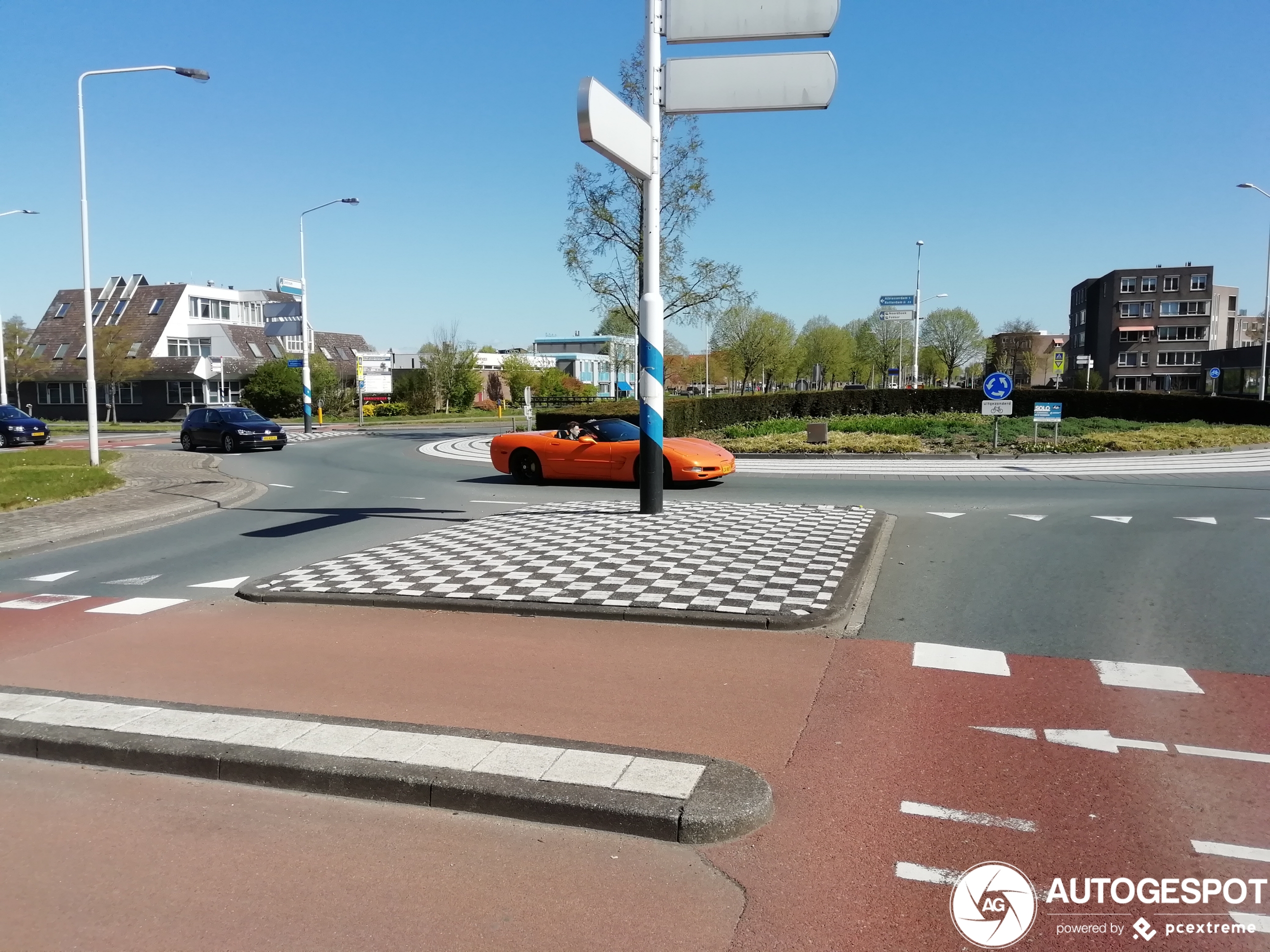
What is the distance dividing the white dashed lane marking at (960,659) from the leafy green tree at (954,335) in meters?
82.2

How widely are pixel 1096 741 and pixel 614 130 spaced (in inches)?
273

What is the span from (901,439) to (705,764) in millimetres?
21102

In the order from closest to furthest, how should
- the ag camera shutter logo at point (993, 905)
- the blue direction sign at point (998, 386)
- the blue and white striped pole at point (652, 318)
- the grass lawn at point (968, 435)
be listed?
the ag camera shutter logo at point (993, 905) < the blue and white striped pole at point (652, 318) < the blue direction sign at point (998, 386) < the grass lawn at point (968, 435)

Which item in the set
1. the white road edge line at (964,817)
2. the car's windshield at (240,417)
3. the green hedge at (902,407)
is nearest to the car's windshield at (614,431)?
the green hedge at (902,407)

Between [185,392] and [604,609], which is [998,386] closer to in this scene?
[604,609]

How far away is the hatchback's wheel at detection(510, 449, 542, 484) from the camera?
1719cm

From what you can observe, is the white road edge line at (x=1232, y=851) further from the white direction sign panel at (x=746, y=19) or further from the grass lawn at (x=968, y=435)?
the grass lawn at (x=968, y=435)

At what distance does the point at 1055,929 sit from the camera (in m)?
2.98

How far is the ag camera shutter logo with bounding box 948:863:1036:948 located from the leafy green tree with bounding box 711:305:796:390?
199 ft

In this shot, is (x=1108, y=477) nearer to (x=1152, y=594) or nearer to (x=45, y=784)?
(x=1152, y=594)

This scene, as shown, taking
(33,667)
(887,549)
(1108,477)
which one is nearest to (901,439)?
(1108,477)

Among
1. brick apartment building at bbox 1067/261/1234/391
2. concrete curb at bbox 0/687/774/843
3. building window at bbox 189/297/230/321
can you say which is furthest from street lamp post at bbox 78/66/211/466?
brick apartment building at bbox 1067/261/1234/391

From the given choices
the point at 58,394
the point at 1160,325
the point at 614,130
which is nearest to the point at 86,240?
the point at 614,130

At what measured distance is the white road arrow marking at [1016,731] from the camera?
4543 mm
